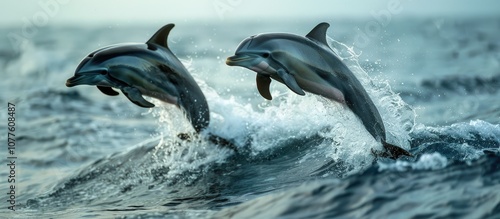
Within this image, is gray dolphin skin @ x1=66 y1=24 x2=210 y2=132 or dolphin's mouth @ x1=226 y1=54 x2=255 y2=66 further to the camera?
gray dolphin skin @ x1=66 y1=24 x2=210 y2=132

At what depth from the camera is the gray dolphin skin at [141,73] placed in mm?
9133

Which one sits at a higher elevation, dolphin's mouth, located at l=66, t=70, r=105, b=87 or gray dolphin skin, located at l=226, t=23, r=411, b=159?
dolphin's mouth, located at l=66, t=70, r=105, b=87

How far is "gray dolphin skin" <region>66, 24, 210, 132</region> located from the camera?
30.0 ft

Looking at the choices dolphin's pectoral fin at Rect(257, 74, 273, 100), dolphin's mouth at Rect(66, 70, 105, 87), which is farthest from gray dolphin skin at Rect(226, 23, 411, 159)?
dolphin's mouth at Rect(66, 70, 105, 87)

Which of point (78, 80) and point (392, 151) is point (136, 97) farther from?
point (392, 151)

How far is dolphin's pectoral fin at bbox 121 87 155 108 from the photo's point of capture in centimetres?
916

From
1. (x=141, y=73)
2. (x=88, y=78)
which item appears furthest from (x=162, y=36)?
(x=88, y=78)

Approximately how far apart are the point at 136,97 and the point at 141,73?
1.05 feet

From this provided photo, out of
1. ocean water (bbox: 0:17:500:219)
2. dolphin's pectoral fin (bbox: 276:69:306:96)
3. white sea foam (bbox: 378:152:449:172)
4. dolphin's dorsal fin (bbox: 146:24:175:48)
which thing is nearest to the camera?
ocean water (bbox: 0:17:500:219)

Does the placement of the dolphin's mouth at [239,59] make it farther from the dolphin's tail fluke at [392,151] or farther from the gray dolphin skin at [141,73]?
the dolphin's tail fluke at [392,151]

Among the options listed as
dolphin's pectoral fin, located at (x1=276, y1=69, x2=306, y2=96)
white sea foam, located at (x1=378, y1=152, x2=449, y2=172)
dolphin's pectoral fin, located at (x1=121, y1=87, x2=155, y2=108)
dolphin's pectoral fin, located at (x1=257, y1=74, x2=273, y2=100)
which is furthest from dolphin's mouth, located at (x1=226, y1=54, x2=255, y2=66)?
white sea foam, located at (x1=378, y1=152, x2=449, y2=172)

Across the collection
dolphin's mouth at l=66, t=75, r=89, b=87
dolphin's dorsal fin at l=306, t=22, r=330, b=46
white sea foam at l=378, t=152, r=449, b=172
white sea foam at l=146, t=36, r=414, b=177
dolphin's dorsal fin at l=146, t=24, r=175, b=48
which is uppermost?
dolphin's dorsal fin at l=146, t=24, r=175, b=48

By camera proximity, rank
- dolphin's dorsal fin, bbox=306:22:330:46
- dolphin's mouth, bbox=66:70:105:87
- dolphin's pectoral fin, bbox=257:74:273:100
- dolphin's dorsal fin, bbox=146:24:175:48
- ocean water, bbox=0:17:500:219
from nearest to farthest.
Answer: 1. ocean water, bbox=0:17:500:219
2. dolphin's dorsal fin, bbox=306:22:330:46
3. dolphin's pectoral fin, bbox=257:74:273:100
4. dolphin's mouth, bbox=66:70:105:87
5. dolphin's dorsal fin, bbox=146:24:175:48

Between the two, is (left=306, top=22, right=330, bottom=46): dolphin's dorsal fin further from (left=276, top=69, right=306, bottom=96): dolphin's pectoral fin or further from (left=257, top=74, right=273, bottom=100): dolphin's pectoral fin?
(left=257, top=74, right=273, bottom=100): dolphin's pectoral fin
